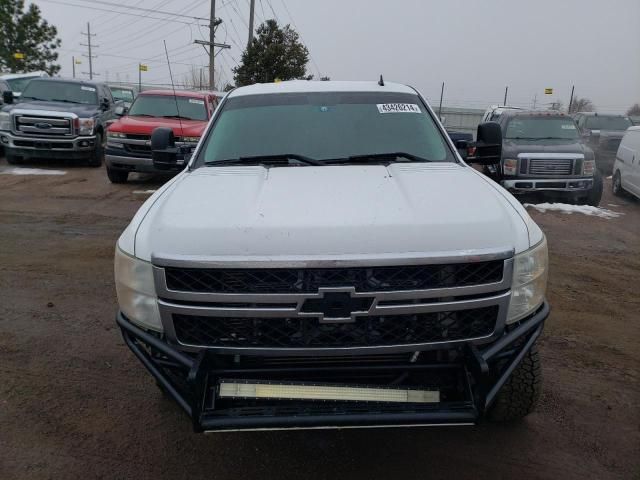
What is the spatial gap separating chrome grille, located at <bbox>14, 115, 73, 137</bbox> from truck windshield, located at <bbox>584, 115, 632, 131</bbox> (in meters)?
15.2

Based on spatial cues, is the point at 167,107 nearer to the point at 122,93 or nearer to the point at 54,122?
the point at 54,122

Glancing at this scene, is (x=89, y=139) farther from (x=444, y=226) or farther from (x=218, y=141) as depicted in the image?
(x=444, y=226)

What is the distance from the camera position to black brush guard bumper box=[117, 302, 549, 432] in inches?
92.1

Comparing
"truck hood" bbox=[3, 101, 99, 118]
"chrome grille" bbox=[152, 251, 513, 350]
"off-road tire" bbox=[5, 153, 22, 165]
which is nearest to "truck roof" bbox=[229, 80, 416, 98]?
"chrome grille" bbox=[152, 251, 513, 350]

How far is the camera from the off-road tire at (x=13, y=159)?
43.8ft

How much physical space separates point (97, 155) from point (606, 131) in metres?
14.7

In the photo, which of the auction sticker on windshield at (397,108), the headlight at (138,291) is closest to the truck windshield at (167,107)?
the auction sticker on windshield at (397,108)

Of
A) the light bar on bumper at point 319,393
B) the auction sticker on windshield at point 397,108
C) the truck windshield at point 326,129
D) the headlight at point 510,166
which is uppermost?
the auction sticker on windshield at point 397,108

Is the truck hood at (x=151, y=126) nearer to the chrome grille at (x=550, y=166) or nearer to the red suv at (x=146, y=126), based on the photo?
the red suv at (x=146, y=126)

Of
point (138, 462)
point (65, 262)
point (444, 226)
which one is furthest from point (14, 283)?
point (444, 226)

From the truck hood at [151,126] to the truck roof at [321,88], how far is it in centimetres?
655

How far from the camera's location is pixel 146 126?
35.9ft

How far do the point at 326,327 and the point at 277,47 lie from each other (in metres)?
23.6

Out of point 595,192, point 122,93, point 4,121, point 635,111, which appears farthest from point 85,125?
point 635,111
